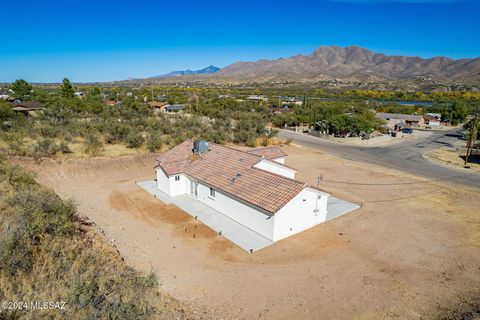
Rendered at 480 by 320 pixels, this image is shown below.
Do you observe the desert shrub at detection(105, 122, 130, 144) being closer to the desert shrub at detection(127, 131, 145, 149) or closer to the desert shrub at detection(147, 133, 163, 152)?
the desert shrub at detection(127, 131, 145, 149)

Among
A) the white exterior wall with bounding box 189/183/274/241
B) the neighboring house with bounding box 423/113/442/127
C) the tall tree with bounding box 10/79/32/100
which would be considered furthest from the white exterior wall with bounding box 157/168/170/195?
the neighboring house with bounding box 423/113/442/127

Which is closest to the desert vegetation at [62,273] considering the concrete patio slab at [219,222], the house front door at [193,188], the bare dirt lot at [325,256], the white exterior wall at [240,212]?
the bare dirt lot at [325,256]

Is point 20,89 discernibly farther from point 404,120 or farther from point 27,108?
point 404,120

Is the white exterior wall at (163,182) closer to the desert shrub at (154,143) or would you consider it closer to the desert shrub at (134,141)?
the desert shrub at (154,143)

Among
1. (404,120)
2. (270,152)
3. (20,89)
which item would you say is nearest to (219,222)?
(270,152)

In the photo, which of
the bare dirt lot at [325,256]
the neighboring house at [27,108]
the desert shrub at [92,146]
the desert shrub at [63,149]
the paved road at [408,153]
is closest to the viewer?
the bare dirt lot at [325,256]

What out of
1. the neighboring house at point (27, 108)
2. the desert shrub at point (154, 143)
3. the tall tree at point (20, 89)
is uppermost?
the tall tree at point (20, 89)
